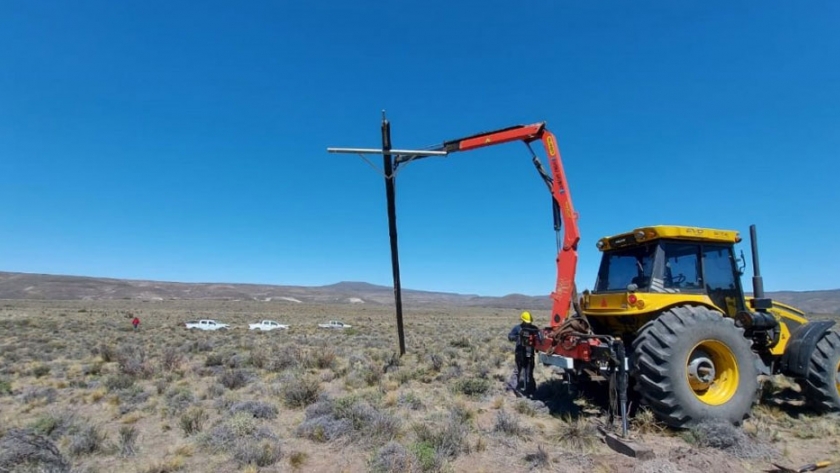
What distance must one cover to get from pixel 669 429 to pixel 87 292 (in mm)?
126162

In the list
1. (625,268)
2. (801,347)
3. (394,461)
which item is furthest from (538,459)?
(801,347)

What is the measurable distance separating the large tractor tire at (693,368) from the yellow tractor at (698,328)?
0.01 m

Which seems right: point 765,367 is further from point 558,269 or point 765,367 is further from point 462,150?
point 462,150

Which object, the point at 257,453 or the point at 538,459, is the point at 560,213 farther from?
the point at 257,453

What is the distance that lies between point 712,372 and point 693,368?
1.22 feet

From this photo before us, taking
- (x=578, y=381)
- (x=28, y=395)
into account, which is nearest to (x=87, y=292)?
(x=28, y=395)

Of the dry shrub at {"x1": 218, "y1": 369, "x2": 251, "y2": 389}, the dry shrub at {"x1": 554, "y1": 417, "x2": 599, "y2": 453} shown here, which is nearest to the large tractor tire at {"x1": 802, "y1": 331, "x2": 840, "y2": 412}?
the dry shrub at {"x1": 554, "y1": 417, "x2": 599, "y2": 453}

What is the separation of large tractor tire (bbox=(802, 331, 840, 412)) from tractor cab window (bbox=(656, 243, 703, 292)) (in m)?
1.84

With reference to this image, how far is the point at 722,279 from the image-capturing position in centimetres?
705

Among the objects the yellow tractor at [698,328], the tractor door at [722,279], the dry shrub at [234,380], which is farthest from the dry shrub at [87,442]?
the tractor door at [722,279]

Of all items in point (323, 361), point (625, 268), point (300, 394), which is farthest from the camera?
point (323, 361)

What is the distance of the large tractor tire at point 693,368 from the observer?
18.1ft

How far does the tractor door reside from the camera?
22.7 ft

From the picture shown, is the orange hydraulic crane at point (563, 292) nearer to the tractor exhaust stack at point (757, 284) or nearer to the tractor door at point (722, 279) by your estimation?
the tractor door at point (722, 279)
